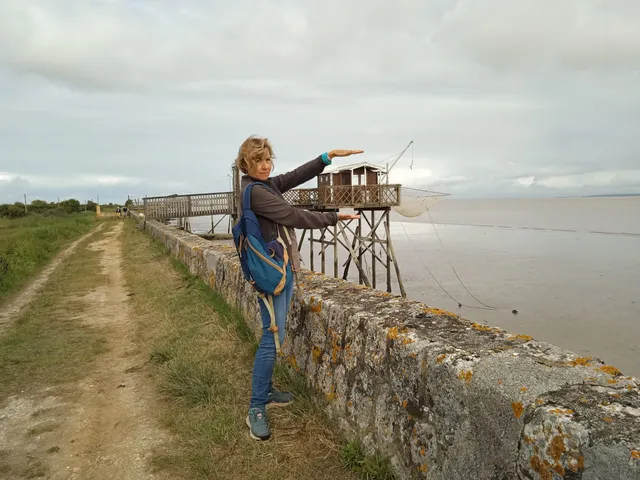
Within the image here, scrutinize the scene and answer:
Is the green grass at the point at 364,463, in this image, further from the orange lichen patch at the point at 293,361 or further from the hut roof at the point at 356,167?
the hut roof at the point at 356,167

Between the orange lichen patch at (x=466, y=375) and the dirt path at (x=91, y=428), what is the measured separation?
1.81 metres

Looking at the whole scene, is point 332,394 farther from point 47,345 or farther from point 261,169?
point 47,345

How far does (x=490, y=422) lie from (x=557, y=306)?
15046 millimetres

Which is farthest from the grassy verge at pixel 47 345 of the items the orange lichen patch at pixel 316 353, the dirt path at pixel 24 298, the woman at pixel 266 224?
the orange lichen patch at pixel 316 353

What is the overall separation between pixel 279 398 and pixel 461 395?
158 centimetres

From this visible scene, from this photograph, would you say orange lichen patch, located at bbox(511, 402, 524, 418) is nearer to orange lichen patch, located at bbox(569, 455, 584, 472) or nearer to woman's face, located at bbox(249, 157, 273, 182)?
orange lichen patch, located at bbox(569, 455, 584, 472)

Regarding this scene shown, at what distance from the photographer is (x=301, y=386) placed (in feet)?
9.89

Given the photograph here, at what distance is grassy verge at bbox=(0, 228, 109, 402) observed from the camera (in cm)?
386

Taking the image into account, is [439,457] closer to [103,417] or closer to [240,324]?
[103,417]

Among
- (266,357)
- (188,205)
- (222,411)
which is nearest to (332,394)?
(266,357)

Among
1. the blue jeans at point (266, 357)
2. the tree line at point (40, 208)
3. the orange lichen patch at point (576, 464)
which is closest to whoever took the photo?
the orange lichen patch at point (576, 464)

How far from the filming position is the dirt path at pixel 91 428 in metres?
2.55

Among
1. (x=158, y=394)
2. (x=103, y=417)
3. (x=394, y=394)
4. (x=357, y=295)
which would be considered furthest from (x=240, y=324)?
(x=394, y=394)

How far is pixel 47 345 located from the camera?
15.5 ft
